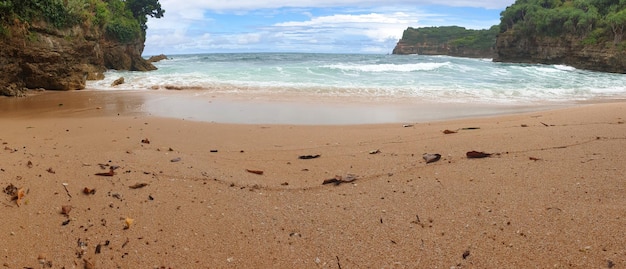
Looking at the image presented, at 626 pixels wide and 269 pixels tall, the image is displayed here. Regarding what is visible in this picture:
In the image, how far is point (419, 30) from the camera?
424 feet

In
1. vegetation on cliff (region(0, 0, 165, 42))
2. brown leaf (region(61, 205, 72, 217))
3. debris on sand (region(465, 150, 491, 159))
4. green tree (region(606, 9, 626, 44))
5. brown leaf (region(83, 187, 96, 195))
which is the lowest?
brown leaf (region(61, 205, 72, 217))

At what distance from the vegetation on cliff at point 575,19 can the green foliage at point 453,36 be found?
40.4 m

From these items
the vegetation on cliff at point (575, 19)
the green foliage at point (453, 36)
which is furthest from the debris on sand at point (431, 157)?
the green foliage at point (453, 36)

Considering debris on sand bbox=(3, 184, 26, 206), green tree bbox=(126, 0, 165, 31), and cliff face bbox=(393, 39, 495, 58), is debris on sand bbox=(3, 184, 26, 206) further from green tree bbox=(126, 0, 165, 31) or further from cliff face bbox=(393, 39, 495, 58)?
cliff face bbox=(393, 39, 495, 58)

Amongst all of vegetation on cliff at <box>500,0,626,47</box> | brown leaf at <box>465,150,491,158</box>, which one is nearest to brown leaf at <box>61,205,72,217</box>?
brown leaf at <box>465,150,491,158</box>

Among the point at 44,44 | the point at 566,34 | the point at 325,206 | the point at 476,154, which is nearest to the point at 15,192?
the point at 325,206

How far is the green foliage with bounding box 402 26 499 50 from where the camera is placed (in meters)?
99.2

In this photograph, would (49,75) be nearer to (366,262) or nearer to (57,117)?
(57,117)

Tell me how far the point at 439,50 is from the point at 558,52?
67.1 m

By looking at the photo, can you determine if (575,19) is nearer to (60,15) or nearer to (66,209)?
(60,15)

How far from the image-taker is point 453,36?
11819 centimetres

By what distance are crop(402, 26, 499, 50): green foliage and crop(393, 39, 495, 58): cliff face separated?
37.8 inches

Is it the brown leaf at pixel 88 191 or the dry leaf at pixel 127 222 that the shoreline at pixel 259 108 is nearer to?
the brown leaf at pixel 88 191

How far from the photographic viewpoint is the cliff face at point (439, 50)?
9650 centimetres
